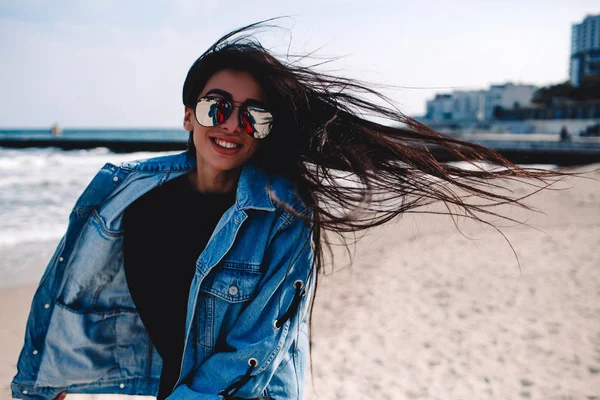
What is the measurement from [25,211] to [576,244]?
38.0 ft

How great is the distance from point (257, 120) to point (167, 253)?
682 millimetres

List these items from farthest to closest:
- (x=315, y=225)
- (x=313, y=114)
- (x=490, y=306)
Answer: (x=490, y=306) < (x=313, y=114) < (x=315, y=225)

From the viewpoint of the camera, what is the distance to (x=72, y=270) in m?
2.12

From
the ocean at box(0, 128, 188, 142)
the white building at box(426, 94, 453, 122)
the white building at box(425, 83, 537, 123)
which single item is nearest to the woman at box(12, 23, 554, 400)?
the ocean at box(0, 128, 188, 142)

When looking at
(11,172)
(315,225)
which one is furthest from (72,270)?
(11,172)

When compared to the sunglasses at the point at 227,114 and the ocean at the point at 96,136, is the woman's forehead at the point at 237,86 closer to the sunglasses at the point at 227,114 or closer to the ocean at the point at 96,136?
the sunglasses at the point at 227,114

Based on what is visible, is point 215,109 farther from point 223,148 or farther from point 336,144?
point 336,144

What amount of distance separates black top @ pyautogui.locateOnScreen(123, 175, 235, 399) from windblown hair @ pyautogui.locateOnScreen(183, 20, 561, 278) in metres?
0.37

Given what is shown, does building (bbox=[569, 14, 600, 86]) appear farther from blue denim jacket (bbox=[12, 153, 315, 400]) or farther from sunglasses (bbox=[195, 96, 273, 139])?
blue denim jacket (bbox=[12, 153, 315, 400])

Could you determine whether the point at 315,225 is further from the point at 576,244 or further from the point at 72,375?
the point at 576,244

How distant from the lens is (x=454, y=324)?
4.69m

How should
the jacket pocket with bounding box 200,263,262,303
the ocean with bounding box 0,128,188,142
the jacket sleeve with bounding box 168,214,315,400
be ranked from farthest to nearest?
the ocean with bounding box 0,128,188,142 → the jacket pocket with bounding box 200,263,262,303 → the jacket sleeve with bounding box 168,214,315,400

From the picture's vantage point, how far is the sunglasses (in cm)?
186

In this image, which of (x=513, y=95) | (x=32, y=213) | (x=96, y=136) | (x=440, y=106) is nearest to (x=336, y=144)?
(x=32, y=213)
